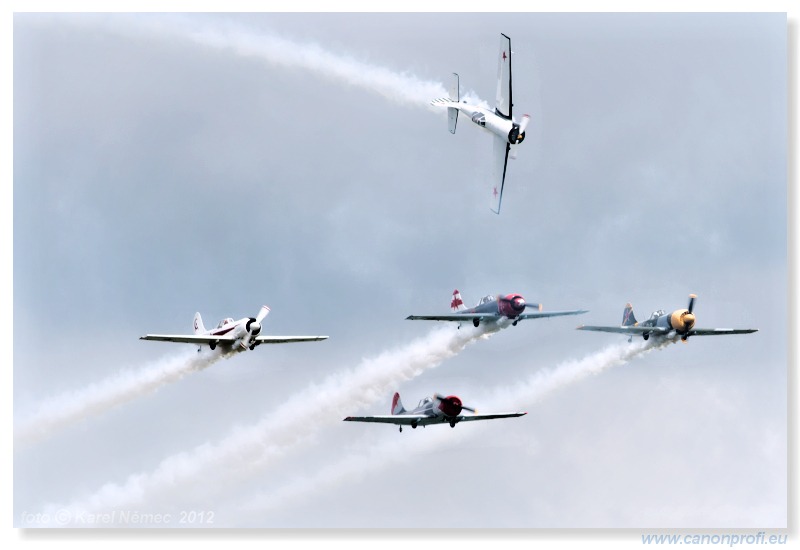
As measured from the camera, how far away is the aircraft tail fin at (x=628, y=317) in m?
103

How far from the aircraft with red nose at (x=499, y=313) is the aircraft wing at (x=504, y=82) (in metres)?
7.36

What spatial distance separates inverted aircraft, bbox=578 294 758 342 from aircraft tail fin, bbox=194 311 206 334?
15.3 m

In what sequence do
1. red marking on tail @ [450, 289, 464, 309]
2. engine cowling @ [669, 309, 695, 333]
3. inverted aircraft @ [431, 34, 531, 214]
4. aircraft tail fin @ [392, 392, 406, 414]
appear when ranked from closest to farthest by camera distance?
inverted aircraft @ [431, 34, 531, 214] → aircraft tail fin @ [392, 392, 406, 414] → red marking on tail @ [450, 289, 464, 309] → engine cowling @ [669, 309, 695, 333]

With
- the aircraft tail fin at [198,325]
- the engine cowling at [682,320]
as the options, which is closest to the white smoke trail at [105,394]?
the aircraft tail fin at [198,325]

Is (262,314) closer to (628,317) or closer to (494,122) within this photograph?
(494,122)

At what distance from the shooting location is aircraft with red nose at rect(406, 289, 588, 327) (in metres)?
96.9

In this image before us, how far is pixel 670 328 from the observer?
10112 centimetres

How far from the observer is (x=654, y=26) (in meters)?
96.8

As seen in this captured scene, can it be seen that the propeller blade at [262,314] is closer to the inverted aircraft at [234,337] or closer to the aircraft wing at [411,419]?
the inverted aircraft at [234,337]

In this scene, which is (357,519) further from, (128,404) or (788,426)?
(788,426)

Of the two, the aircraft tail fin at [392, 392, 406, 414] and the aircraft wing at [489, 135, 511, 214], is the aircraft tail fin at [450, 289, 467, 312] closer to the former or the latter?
the aircraft wing at [489, 135, 511, 214]

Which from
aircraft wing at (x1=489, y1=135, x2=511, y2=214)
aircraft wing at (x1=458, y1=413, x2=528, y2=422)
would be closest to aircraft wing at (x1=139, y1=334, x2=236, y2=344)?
aircraft wing at (x1=458, y1=413, x2=528, y2=422)

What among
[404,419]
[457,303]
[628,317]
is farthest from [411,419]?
[628,317]

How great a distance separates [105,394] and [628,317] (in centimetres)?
2187
